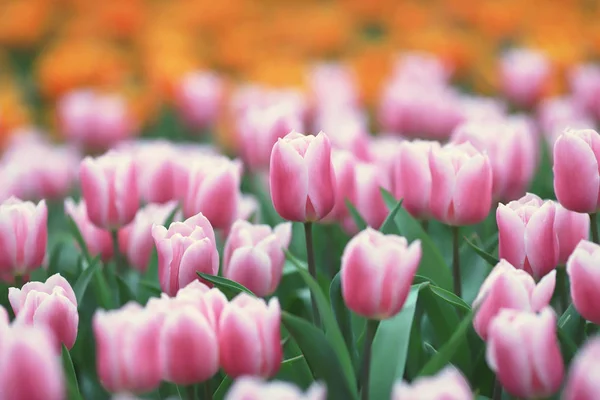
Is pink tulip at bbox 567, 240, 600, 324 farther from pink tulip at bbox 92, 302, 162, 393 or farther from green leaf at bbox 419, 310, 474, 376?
pink tulip at bbox 92, 302, 162, 393

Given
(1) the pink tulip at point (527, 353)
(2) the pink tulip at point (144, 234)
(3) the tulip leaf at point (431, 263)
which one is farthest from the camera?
(2) the pink tulip at point (144, 234)

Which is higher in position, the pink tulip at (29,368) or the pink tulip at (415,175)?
the pink tulip at (29,368)

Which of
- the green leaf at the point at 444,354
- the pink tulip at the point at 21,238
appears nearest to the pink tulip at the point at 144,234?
the pink tulip at the point at 21,238

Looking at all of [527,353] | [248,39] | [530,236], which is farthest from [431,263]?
[248,39]

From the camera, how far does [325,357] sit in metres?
1.03

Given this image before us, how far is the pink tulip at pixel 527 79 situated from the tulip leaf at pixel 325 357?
1908mm

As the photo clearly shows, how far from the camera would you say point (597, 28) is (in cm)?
394

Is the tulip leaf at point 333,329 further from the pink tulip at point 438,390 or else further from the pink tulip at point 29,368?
the pink tulip at point 29,368

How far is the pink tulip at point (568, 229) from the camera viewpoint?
4.22 ft

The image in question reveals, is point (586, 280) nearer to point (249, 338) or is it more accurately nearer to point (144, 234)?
point (249, 338)

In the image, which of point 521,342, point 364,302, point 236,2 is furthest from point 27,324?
point 236,2

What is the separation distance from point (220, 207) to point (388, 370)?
508 mm

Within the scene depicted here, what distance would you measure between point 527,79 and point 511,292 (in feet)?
5.98

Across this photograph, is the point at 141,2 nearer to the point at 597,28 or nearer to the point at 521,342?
the point at 597,28
